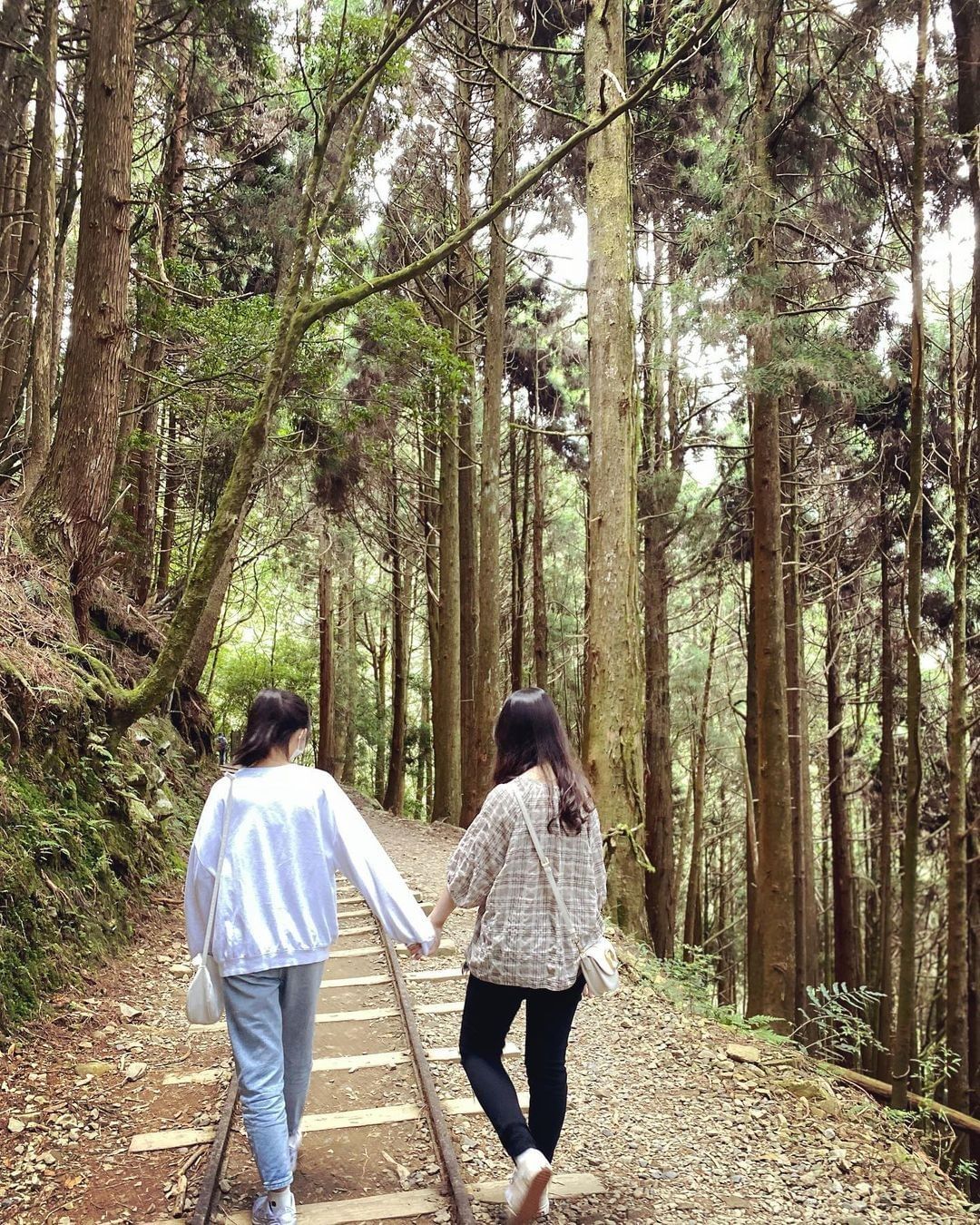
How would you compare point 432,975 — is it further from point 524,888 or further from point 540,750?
point 540,750

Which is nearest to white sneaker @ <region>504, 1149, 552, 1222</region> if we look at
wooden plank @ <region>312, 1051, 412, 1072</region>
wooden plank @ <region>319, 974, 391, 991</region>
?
wooden plank @ <region>312, 1051, 412, 1072</region>

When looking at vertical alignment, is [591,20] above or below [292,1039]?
above

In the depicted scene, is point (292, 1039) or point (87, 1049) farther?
point (87, 1049)

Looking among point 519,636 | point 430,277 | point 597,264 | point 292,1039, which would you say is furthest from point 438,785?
point 292,1039

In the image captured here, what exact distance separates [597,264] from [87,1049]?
7.22 m

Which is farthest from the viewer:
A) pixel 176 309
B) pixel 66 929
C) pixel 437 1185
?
pixel 176 309

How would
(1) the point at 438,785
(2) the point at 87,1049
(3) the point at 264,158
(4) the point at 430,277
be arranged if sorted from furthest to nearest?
1. (1) the point at 438,785
2. (4) the point at 430,277
3. (3) the point at 264,158
4. (2) the point at 87,1049

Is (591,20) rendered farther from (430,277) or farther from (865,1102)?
(865,1102)

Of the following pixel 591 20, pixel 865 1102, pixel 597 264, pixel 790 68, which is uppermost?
pixel 790 68

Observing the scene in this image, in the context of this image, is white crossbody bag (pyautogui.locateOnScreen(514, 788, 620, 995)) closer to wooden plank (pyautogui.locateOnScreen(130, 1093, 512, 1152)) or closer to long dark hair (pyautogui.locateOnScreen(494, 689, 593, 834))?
long dark hair (pyautogui.locateOnScreen(494, 689, 593, 834))

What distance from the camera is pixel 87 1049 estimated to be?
16.4 ft

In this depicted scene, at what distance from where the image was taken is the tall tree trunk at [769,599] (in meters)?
9.63

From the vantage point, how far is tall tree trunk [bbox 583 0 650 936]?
7652 mm

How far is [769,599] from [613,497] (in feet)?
9.80
